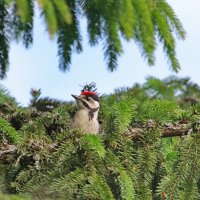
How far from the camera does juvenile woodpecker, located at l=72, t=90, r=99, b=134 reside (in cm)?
470

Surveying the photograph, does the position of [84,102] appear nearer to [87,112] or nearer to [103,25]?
[87,112]

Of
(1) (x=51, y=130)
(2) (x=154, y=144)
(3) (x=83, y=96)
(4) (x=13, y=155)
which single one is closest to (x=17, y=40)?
(1) (x=51, y=130)

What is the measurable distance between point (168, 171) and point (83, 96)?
6.24 feet

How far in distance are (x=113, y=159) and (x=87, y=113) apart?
179 centimetres

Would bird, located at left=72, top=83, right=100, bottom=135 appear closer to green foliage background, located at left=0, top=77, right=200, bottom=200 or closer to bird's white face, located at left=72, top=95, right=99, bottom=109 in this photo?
bird's white face, located at left=72, top=95, right=99, bottom=109

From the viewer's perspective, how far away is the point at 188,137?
11.1ft

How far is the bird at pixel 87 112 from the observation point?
15.3 ft

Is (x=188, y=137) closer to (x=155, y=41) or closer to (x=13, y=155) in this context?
(x=155, y=41)

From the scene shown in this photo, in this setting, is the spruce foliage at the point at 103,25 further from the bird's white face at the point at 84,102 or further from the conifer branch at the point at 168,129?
the bird's white face at the point at 84,102

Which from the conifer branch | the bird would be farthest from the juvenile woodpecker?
the conifer branch

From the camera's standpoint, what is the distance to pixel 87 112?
498 centimetres

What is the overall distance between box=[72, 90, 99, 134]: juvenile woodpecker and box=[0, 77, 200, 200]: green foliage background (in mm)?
1009

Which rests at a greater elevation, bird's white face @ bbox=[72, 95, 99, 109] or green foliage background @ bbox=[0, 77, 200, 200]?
bird's white face @ bbox=[72, 95, 99, 109]

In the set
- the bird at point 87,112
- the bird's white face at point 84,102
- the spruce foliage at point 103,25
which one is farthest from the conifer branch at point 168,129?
the bird's white face at point 84,102
